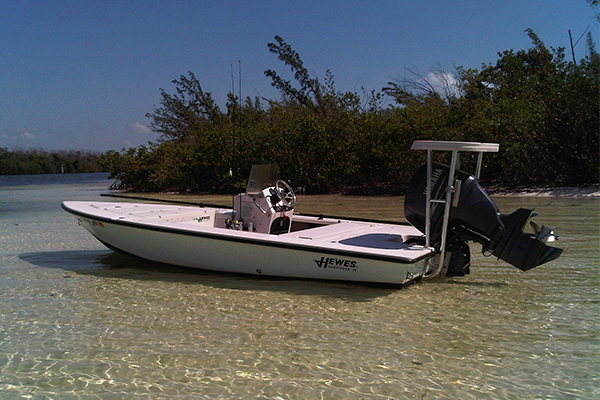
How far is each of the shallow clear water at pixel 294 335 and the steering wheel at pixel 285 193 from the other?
4.53 ft

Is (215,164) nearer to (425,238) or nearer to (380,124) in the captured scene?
(380,124)

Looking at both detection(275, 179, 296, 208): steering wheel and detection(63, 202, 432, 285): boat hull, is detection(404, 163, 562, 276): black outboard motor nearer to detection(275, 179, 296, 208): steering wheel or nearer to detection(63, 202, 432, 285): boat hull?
detection(63, 202, 432, 285): boat hull

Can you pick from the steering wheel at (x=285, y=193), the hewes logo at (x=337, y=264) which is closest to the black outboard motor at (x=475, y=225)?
the hewes logo at (x=337, y=264)

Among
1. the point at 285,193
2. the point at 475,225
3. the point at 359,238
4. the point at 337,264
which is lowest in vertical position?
the point at 337,264

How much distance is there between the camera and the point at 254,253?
5.58 meters

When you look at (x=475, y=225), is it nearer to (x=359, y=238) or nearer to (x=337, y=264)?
(x=359, y=238)

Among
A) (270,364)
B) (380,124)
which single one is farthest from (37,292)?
(380,124)

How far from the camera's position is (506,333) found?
4.05 metres

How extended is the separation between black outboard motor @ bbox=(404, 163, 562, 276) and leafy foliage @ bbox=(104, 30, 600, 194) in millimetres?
9274

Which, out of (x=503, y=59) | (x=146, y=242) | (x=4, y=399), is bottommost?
(x=4, y=399)

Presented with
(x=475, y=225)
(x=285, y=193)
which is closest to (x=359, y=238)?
(x=475, y=225)

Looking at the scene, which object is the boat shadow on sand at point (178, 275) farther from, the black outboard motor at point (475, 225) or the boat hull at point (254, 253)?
the black outboard motor at point (475, 225)

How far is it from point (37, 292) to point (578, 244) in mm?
7382

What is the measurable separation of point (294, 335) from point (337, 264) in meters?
1.30
